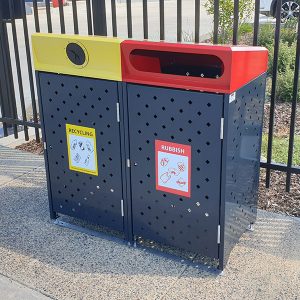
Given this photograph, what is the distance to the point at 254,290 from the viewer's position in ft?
8.57

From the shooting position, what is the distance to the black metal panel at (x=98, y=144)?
2.82 metres

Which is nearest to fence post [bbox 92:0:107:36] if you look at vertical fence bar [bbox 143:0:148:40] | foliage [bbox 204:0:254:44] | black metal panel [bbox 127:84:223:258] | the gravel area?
vertical fence bar [bbox 143:0:148:40]

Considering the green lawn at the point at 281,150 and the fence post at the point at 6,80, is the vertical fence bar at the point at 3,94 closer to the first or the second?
the fence post at the point at 6,80

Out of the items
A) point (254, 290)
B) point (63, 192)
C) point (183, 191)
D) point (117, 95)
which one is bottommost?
point (254, 290)

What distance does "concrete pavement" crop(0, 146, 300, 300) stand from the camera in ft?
8.61

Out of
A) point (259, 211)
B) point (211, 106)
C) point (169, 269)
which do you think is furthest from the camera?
point (259, 211)

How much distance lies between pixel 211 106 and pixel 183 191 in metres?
0.52

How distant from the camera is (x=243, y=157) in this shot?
2783 millimetres

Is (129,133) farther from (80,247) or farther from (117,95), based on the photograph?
(80,247)

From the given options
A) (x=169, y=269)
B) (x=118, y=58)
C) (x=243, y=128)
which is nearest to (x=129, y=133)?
(x=118, y=58)

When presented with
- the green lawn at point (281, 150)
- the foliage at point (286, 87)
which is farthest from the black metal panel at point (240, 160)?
the foliage at point (286, 87)

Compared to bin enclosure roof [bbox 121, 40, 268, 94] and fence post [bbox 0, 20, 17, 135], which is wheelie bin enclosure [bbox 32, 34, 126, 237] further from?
fence post [bbox 0, 20, 17, 135]

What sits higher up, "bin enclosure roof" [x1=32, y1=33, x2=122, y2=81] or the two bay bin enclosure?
"bin enclosure roof" [x1=32, y1=33, x2=122, y2=81]

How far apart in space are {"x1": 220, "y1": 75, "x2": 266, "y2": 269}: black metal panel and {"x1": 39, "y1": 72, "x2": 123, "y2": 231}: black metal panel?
2.16 feet
